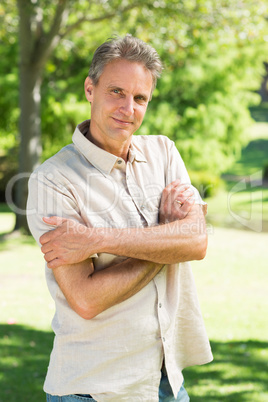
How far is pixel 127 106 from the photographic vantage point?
222cm

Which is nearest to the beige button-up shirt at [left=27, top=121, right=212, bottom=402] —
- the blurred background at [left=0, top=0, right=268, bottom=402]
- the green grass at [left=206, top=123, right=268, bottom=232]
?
the blurred background at [left=0, top=0, right=268, bottom=402]

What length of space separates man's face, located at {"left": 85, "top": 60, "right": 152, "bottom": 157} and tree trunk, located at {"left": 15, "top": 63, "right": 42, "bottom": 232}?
9397 millimetres

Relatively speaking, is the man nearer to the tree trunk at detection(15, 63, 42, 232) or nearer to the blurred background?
the blurred background

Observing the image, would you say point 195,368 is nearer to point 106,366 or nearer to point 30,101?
point 106,366

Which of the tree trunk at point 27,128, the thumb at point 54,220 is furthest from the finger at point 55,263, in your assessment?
the tree trunk at point 27,128

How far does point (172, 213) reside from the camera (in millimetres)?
2354

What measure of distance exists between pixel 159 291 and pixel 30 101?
983cm

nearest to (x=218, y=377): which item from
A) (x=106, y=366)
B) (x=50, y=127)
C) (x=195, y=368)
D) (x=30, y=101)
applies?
(x=195, y=368)

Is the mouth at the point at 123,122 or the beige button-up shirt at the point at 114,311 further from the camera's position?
the mouth at the point at 123,122

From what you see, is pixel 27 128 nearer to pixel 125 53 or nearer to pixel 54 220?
pixel 125 53

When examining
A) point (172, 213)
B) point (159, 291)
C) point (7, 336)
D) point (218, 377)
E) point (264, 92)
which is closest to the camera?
point (159, 291)

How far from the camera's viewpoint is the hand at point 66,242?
2.01m

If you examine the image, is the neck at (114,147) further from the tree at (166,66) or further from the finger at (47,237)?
the tree at (166,66)

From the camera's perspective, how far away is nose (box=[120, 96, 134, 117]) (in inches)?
87.3
